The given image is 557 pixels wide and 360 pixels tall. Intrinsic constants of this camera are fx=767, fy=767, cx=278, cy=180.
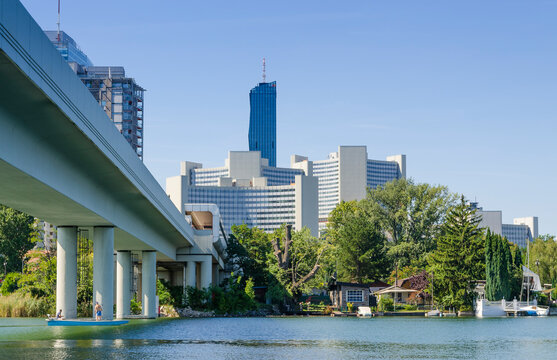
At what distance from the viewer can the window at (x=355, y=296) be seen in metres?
100

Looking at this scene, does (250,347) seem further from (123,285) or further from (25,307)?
(25,307)

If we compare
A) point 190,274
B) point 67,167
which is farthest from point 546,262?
point 67,167

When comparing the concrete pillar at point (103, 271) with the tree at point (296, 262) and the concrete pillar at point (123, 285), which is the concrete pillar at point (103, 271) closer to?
the concrete pillar at point (123, 285)

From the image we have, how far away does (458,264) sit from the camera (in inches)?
3467

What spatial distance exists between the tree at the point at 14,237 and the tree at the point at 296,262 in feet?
127

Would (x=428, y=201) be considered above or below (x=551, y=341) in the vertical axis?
above

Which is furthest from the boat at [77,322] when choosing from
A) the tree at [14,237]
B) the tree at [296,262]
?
the tree at [14,237]

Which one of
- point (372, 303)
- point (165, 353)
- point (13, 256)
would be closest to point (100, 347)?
point (165, 353)

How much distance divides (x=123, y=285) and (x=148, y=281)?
6291mm

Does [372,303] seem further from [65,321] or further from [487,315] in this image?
[65,321]

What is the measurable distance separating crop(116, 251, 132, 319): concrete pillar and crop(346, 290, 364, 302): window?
151 ft

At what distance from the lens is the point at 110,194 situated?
39344mm

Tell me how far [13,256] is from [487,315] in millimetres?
66533

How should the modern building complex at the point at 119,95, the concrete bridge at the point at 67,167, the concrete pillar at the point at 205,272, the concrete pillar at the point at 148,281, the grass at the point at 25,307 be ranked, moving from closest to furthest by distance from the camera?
the concrete bridge at the point at 67,167 < the concrete pillar at the point at 148,281 < the grass at the point at 25,307 < the concrete pillar at the point at 205,272 < the modern building complex at the point at 119,95
